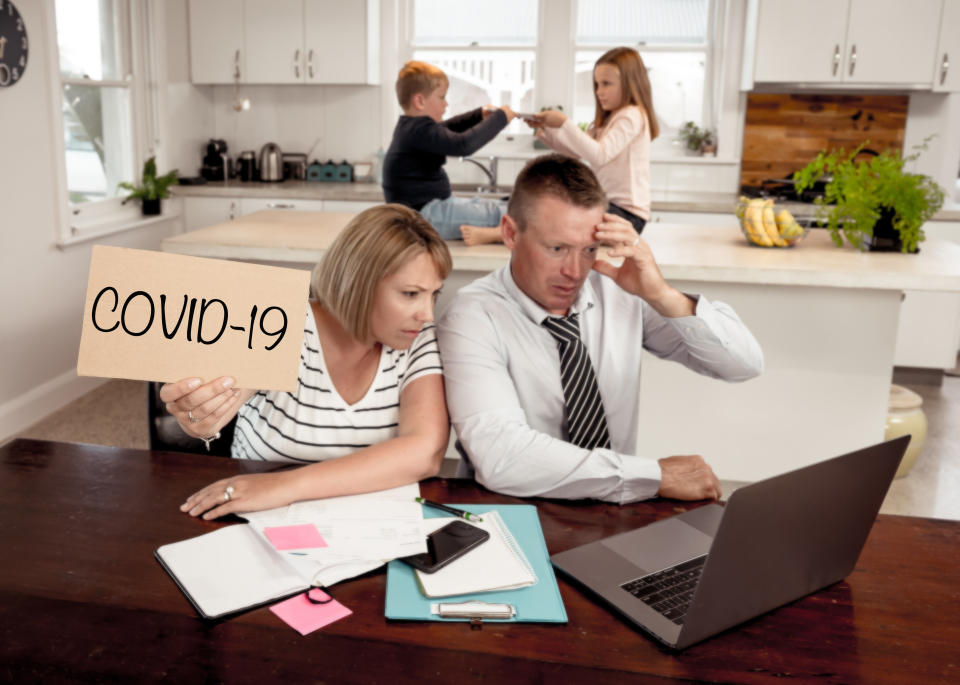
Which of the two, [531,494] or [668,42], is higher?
[668,42]

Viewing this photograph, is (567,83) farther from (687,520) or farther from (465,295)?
(687,520)

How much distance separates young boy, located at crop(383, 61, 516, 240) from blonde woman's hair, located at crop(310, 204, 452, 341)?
4.43 ft

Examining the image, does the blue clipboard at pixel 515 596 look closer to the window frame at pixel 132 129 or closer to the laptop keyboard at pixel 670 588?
the laptop keyboard at pixel 670 588

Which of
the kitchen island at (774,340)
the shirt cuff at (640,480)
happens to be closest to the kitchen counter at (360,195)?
the kitchen island at (774,340)

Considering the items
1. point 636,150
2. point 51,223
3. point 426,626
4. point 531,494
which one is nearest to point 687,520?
point 531,494

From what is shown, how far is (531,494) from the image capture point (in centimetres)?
141

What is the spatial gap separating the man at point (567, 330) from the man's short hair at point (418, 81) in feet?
4.48

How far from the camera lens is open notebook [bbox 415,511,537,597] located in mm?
1074

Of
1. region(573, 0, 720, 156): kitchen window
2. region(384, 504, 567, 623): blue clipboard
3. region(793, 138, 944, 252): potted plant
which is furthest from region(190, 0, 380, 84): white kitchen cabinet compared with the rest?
region(384, 504, 567, 623): blue clipboard

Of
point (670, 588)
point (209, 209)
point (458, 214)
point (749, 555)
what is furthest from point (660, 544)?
point (209, 209)

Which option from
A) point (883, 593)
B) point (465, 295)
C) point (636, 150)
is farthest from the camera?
point (636, 150)

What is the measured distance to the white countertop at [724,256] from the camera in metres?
2.54

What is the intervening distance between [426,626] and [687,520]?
50cm

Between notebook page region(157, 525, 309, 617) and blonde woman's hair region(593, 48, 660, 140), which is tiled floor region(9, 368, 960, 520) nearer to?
blonde woman's hair region(593, 48, 660, 140)
